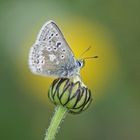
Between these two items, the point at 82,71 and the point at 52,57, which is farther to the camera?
the point at 82,71

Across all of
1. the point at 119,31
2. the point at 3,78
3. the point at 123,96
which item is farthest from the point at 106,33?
the point at 3,78

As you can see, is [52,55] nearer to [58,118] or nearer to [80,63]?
[80,63]

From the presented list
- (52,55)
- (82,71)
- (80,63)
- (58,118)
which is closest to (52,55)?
(52,55)

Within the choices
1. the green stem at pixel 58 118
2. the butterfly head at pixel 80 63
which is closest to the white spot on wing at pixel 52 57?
the butterfly head at pixel 80 63

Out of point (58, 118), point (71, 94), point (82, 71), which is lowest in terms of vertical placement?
point (58, 118)

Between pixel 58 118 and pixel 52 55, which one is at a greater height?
pixel 52 55

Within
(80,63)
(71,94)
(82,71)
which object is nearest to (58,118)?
(71,94)
